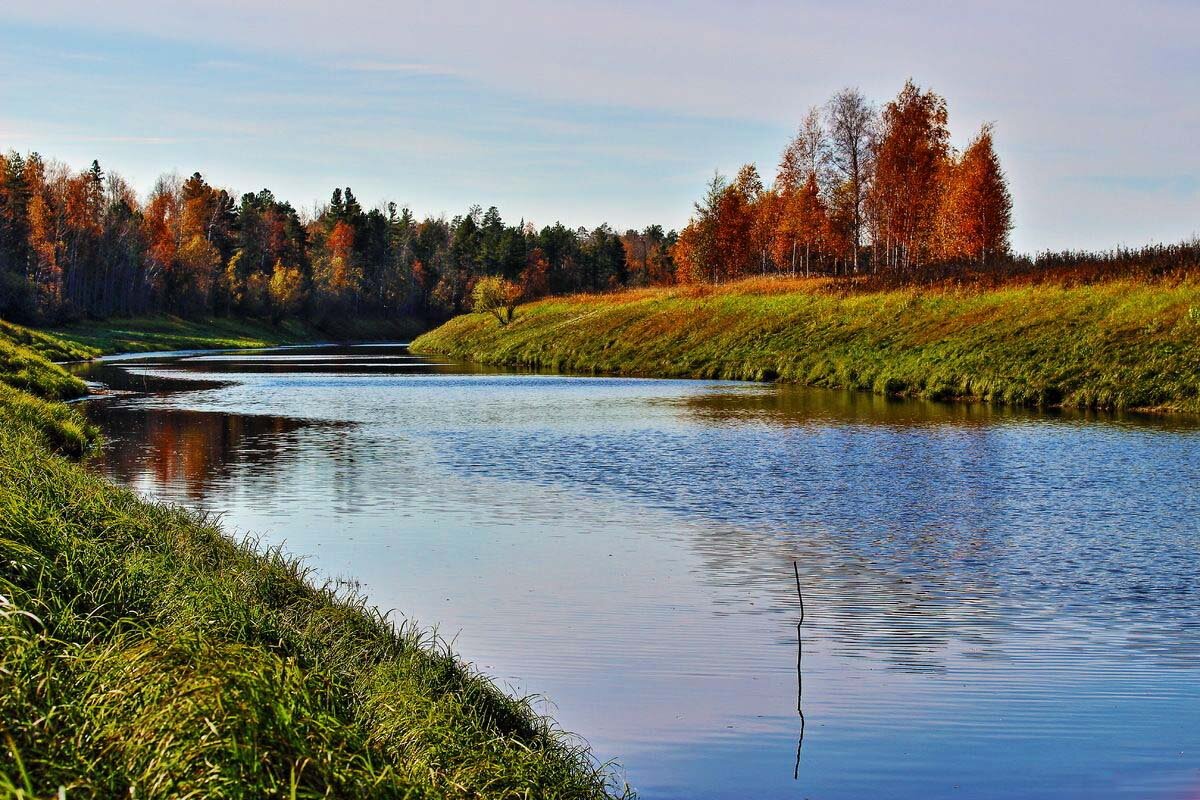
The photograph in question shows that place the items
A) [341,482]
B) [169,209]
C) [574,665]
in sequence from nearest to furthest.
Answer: [574,665]
[341,482]
[169,209]

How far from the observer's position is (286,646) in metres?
8.05

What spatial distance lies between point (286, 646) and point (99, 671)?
2.05 metres

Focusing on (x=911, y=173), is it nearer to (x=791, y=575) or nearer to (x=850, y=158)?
(x=850, y=158)

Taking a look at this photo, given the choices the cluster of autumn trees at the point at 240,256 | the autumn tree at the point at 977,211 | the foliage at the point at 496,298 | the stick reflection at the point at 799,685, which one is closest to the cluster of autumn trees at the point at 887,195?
the autumn tree at the point at 977,211

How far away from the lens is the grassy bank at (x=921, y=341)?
115 ft

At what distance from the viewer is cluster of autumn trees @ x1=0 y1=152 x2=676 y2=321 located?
320 feet

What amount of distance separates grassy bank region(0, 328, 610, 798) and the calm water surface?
97 centimetres

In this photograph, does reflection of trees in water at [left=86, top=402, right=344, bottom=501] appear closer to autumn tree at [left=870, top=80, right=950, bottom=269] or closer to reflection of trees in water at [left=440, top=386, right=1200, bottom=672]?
reflection of trees in water at [left=440, top=386, right=1200, bottom=672]

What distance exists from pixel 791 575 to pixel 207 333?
102 metres

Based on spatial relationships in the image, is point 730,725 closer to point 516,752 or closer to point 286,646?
point 516,752

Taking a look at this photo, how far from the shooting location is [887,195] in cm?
7394

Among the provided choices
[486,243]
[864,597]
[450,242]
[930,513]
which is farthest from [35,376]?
[450,242]

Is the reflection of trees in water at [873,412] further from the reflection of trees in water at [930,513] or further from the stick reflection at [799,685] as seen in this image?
the stick reflection at [799,685]

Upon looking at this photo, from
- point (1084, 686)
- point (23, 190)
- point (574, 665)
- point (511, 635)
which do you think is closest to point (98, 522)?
point (511, 635)
